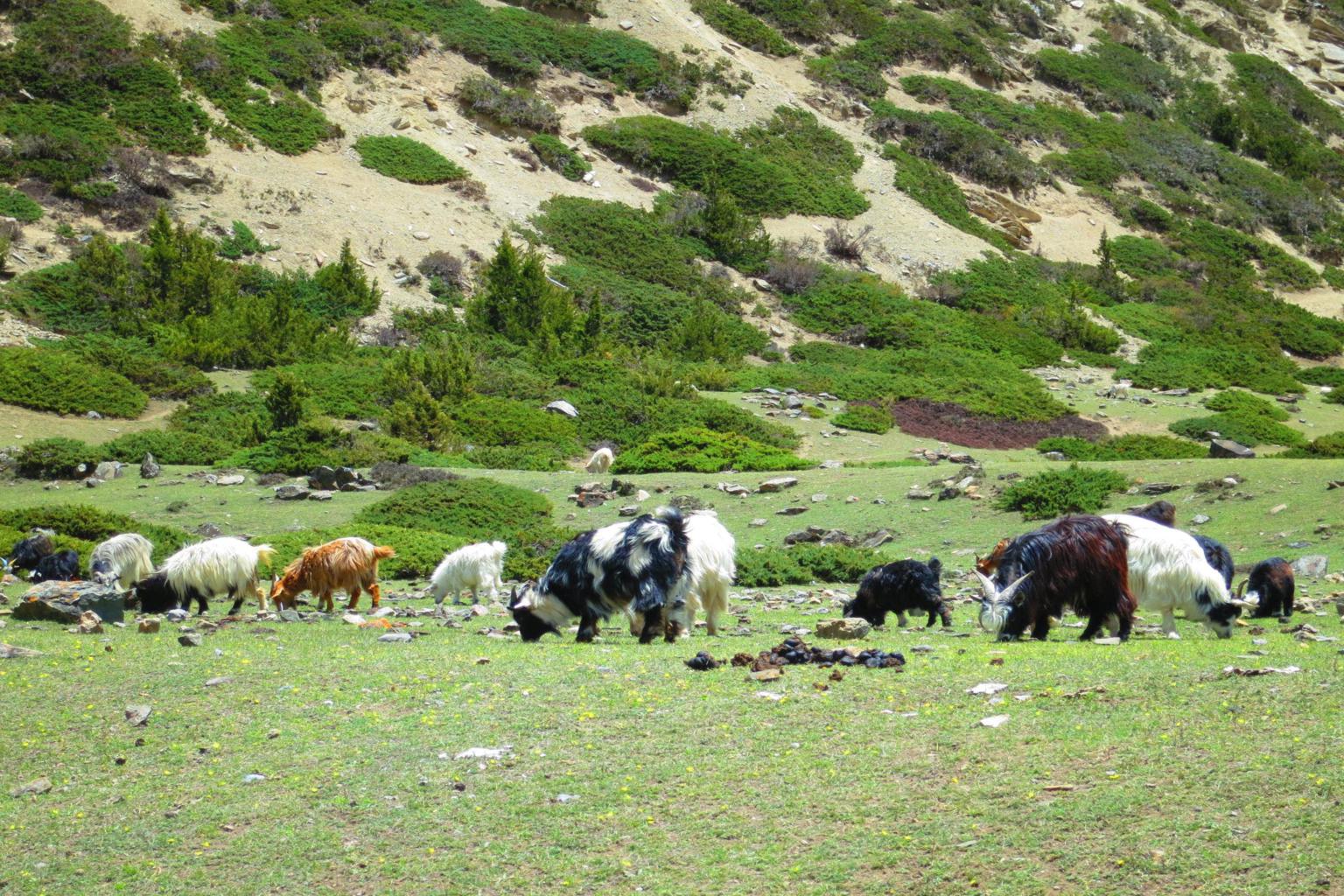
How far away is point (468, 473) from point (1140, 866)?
2277 centimetres

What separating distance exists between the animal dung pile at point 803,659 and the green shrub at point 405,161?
152 feet

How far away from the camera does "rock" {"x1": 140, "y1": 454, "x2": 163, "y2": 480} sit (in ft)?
85.5

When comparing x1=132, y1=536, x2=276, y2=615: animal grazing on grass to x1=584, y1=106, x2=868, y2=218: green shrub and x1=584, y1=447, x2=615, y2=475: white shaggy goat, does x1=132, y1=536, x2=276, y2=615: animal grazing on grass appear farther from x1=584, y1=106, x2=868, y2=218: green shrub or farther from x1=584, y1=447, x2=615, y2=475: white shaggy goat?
x1=584, y1=106, x2=868, y2=218: green shrub

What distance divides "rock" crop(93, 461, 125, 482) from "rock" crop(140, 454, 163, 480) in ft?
1.73

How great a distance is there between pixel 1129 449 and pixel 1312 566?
51.1ft

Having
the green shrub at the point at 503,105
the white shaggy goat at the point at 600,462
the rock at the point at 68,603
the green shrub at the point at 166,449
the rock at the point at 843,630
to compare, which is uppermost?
the green shrub at the point at 503,105

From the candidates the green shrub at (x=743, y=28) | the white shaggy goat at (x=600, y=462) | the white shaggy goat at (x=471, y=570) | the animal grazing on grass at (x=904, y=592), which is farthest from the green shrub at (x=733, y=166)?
the animal grazing on grass at (x=904, y=592)

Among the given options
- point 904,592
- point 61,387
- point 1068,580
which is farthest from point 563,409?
point 1068,580

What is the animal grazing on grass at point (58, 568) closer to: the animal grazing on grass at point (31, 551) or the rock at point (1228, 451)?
the animal grazing on grass at point (31, 551)

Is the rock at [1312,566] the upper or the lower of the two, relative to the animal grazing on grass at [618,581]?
upper

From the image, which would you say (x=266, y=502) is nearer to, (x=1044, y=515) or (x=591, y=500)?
(x=591, y=500)

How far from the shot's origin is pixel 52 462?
1041 inches

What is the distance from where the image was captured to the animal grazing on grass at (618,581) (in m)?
11.2

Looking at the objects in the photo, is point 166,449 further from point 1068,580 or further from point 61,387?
point 1068,580
